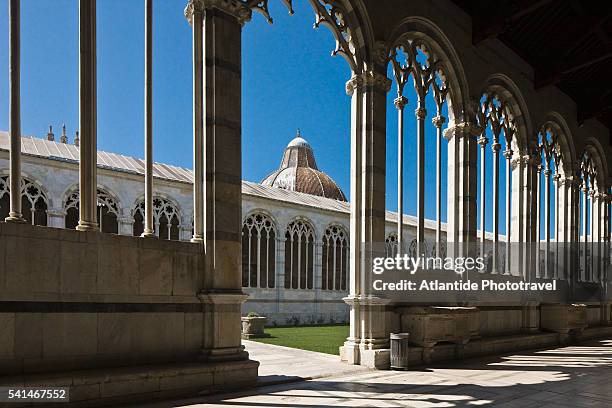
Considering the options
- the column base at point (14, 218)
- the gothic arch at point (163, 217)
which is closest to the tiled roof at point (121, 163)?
the gothic arch at point (163, 217)

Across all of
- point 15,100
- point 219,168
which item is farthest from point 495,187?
point 15,100

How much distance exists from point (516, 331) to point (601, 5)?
8127mm

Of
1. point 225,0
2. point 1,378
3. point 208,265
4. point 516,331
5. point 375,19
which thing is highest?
point 375,19

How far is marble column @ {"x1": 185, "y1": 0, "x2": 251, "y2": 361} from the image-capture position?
275 inches

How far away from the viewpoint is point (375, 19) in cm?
958

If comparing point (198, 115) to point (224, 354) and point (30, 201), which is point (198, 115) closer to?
point (224, 354)

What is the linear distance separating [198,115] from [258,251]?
16.8 meters

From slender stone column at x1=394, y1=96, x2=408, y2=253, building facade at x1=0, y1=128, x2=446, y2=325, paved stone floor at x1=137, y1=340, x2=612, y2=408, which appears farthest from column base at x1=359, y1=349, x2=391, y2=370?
building facade at x1=0, y1=128, x2=446, y2=325

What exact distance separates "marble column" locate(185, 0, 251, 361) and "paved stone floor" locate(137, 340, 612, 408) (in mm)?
1007

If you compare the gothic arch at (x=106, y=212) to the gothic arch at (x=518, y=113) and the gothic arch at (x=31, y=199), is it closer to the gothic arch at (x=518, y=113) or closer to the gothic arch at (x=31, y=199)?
the gothic arch at (x=31, y=199)

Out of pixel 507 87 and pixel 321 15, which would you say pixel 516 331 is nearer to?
pixel 507 87

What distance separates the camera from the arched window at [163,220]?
19.8 metres

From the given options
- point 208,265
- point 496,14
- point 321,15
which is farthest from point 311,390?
point 496,14

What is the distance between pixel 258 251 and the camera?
932 inches
